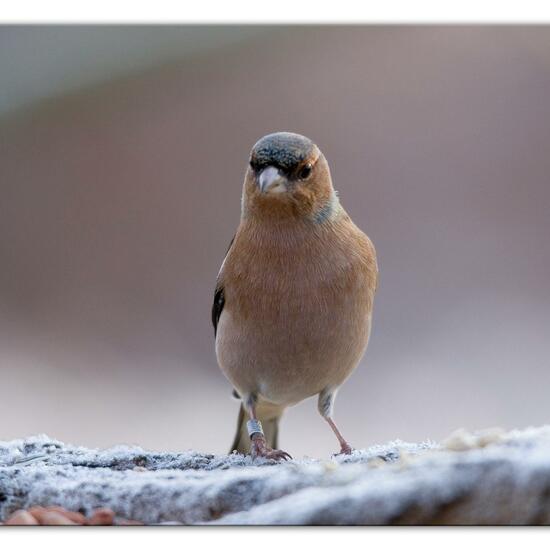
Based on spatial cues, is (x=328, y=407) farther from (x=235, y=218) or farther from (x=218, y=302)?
(x=235, y=218)

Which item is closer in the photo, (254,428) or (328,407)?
(254,428)

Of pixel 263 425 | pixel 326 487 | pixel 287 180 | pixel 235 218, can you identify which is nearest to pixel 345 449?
pixel 263 425

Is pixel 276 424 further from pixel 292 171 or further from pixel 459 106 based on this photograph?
pixel 459 106

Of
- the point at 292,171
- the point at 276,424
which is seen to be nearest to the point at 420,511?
the point at 292,171

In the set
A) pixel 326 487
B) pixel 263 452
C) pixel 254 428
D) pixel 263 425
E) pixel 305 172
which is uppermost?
pixel 305 172

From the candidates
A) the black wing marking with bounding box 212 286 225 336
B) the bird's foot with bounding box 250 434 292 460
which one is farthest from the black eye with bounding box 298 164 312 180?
the bird's foot with bounding box 250 434 292 460

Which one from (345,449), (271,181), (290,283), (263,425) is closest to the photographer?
(271,181)

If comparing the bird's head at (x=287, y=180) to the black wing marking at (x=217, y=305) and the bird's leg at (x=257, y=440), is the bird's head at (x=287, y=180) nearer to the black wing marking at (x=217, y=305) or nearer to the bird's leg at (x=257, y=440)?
the black wing marking at (x=217, y=305)
